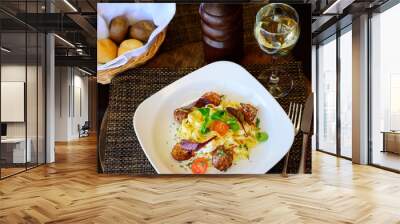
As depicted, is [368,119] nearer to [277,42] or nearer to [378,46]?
[378,46]

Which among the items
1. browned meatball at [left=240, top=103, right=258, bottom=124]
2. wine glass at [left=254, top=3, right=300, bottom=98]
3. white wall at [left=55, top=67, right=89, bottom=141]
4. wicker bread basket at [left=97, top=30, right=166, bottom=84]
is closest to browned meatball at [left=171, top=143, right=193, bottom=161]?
browned meatball at [left=240, top=103, right=258, bottom=124]

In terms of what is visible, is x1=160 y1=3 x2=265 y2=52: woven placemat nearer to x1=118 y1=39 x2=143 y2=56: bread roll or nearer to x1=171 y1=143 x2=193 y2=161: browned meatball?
x1=118 y1=39 x2=143 y2=56: bread roll

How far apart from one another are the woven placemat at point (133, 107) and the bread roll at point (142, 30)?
46cm

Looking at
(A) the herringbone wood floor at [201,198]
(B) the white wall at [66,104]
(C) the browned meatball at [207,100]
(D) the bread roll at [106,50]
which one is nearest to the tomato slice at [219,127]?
(C) the browned meatball at [207,100]

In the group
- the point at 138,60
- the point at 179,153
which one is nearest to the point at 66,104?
the point at 138,60

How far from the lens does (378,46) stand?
7191 millimetres

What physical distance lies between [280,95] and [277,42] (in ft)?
4.80

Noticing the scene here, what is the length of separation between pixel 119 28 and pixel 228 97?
1.89 m

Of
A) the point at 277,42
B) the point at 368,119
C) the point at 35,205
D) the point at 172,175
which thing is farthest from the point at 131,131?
the point at 368,119

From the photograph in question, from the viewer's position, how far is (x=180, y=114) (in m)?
5.79

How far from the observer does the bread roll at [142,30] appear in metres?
5.73

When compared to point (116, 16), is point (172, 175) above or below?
below

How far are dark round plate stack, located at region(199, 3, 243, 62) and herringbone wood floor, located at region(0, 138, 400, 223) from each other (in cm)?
184

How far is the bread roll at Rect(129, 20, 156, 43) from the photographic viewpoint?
5.73m
